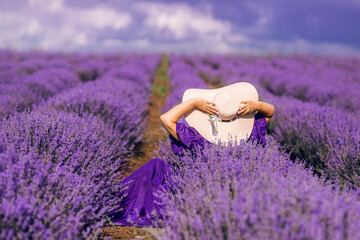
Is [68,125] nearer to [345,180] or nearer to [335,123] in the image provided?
[345,180]

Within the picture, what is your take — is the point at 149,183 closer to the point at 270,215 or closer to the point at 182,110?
the point at 182,110

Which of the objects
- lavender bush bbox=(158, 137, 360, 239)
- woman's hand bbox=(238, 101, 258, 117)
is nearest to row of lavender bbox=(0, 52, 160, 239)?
lavender bush bbox=(158, 137, 360, 239)

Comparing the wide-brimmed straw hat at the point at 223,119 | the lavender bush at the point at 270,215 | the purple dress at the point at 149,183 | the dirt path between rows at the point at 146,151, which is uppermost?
the wide-brimmed straw hat at the point at 223,119

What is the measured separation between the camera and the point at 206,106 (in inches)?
91.6

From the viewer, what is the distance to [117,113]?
3.75 m

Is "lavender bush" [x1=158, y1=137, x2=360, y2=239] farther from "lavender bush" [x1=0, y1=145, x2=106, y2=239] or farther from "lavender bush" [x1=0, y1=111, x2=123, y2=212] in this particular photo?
"lavender bush" [x1=0, y1=111, x2=123, y2=212]

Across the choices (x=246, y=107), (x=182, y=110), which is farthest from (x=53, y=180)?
(x=246, y=107)

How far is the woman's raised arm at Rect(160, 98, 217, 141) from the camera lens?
7.54 ft

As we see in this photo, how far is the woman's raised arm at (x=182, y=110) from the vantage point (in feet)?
7.54

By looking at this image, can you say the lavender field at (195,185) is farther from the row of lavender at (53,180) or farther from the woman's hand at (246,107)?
the woman's hand at (246,107)

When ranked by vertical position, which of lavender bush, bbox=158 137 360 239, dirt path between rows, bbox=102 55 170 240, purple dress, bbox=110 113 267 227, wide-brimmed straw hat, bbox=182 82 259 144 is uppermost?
wide-brimmed straw hat, bbox=182 82 259 144

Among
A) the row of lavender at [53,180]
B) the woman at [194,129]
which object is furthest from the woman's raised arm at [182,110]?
the row of lavender at [53,180]

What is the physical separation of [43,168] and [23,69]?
825cm

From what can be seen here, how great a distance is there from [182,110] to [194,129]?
25 centimetres
